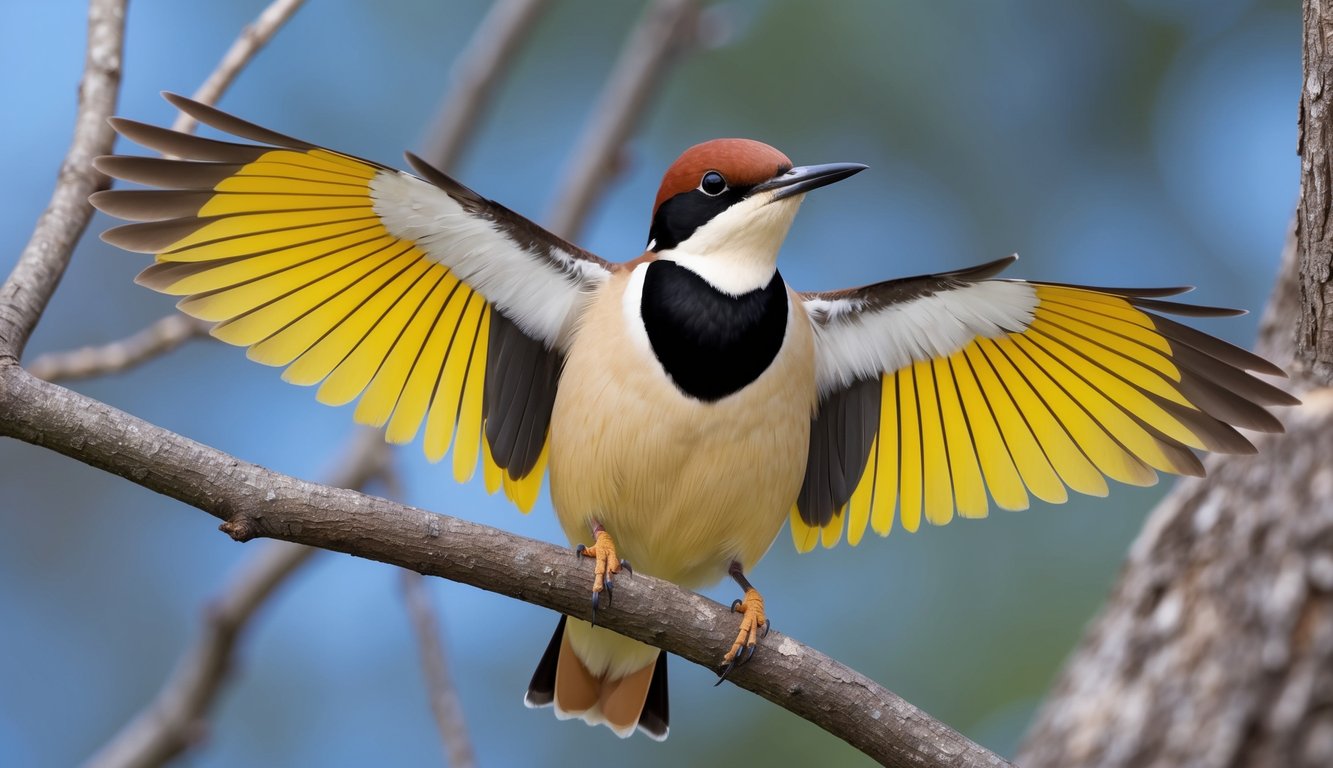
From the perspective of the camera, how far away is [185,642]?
8781 millimetres

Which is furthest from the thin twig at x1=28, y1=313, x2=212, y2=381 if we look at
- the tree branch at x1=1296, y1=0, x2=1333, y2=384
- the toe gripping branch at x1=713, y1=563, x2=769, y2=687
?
the tree branch at x1=1296, y1=0, x2=1333, y2=384

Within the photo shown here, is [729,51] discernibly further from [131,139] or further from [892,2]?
[131,139]

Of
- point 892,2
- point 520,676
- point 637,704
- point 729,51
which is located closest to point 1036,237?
point 892,2

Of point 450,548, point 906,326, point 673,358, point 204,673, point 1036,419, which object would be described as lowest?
point 204,673

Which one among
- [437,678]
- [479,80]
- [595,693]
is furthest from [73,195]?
[479,80]

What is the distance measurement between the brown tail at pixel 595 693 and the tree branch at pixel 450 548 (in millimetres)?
1241

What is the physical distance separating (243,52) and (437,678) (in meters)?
2.15

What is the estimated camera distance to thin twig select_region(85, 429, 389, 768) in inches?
190

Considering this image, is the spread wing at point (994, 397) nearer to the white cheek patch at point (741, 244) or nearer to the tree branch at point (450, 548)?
the white cheek patch at point (741, 244)

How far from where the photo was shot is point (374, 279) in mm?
3943

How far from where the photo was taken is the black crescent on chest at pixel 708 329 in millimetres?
3742

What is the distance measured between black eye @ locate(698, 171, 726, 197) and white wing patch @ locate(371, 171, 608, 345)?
1.35 ft

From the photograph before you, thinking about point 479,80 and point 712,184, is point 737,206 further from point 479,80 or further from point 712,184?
point 479,80

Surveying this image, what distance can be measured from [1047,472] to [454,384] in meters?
1.87
